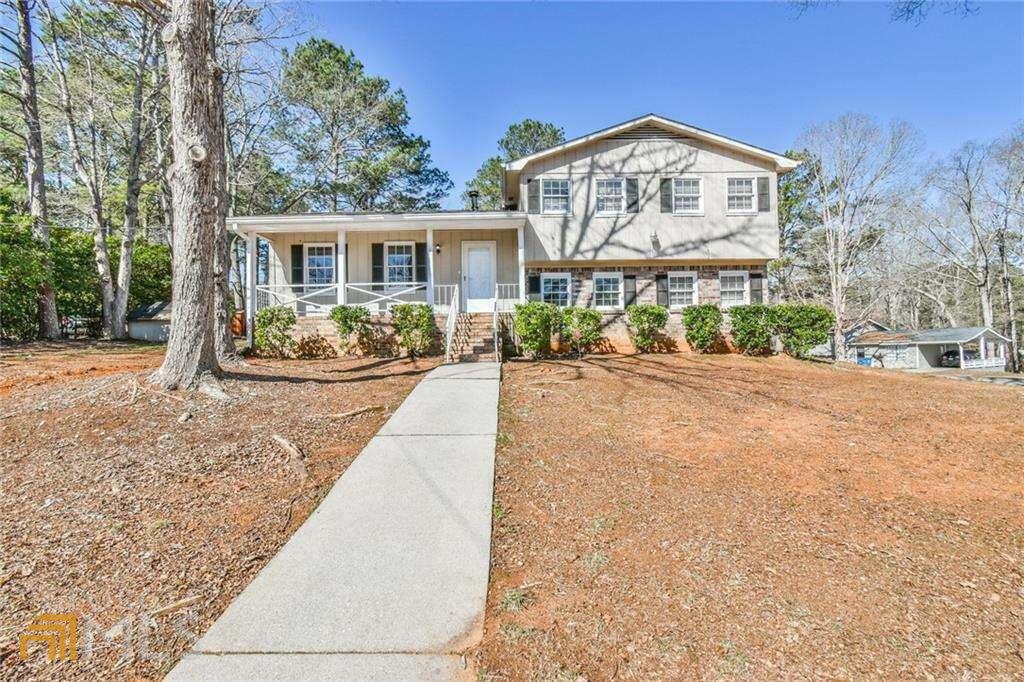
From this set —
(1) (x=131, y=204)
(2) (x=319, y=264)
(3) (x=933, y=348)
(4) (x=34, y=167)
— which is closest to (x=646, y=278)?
(2) (x=319, y=264)

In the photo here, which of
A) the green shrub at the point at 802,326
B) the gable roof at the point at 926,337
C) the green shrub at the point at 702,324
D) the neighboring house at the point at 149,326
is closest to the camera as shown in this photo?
the green shrub at the point at 802,326

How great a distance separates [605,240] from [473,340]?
5.08 m

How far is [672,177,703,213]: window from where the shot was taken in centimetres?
1386

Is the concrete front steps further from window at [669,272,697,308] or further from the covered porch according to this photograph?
window at [669,272,697,308]

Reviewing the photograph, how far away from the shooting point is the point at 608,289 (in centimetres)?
1417

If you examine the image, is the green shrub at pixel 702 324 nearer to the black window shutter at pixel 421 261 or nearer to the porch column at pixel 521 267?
the porch column at pixel 521 267

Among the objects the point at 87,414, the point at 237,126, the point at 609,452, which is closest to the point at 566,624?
the point at 609,452

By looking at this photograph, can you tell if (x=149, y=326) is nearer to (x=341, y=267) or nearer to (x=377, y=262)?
(x=377, y=262)

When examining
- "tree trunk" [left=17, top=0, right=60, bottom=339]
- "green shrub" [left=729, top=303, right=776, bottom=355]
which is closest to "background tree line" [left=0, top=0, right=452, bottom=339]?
"tree trunk" [left=17, top=0, right=60, bottom=339]

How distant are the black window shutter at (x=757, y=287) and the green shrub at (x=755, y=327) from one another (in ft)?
6.30

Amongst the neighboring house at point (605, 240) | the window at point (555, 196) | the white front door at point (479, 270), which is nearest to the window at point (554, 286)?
the neighboring house at point (605, 240)

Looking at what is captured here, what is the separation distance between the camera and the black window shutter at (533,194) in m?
13.8

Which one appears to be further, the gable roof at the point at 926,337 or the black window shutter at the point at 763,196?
the gable roof at the point at 926,337

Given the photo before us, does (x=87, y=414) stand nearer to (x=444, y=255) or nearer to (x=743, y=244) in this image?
(x=444, y=255)
